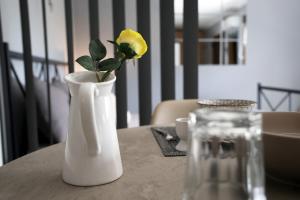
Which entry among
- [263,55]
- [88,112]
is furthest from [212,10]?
[88,112]

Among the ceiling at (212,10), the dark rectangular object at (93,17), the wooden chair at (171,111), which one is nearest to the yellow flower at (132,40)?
the wooden chair at (171,111)

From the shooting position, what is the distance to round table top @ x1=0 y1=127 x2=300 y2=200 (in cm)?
47

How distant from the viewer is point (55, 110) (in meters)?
2.02

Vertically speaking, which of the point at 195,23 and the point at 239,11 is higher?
the point at 239,11

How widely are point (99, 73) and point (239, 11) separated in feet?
14.4

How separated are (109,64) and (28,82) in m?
1.36

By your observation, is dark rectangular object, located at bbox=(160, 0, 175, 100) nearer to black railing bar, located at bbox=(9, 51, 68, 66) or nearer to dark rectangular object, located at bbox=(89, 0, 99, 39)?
dark rectangular object, located at bbox=(89, 0, 99, 39)

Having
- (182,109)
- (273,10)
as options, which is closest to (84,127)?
(182,109)

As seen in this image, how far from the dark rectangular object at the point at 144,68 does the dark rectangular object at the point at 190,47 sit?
21 centimetres

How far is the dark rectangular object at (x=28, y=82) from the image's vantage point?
5.45ft

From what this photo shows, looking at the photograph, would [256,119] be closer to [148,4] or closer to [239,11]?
[148,4]

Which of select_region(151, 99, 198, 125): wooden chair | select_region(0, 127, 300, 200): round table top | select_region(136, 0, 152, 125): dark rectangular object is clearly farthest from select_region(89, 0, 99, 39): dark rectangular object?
select_region(0, 127, 300, 200): round table top

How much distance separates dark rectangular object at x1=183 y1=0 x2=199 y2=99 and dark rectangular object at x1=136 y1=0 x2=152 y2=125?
209 millimetres

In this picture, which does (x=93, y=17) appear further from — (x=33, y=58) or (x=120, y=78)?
(x=33, y=58)
